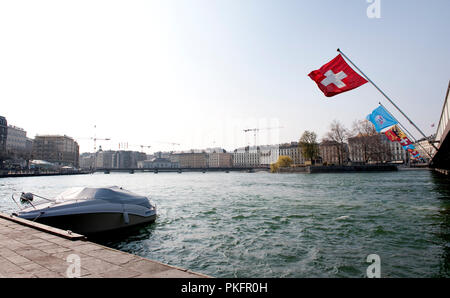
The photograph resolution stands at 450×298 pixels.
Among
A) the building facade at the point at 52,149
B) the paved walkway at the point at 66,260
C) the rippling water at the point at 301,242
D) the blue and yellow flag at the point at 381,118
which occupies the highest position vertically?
the building facade at the point at 52,149

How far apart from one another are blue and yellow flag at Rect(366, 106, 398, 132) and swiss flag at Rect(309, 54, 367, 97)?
379 inches

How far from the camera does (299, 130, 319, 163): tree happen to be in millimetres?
94625

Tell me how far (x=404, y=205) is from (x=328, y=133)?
80.5 meters

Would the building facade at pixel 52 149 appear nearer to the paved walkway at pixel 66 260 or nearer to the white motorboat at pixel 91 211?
the white motorboat at pixel 91 211

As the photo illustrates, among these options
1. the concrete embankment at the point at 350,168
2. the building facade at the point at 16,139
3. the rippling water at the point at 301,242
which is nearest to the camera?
the rippling water at the point at 301,242

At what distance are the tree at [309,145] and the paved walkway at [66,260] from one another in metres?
93.7

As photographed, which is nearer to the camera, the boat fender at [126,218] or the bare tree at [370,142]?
the boat fender at [126,218]

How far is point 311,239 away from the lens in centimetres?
937

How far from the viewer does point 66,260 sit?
16.0 feet

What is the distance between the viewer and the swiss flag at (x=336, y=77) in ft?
35.8

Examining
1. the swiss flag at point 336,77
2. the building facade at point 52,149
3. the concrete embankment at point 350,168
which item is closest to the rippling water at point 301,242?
the swiss flag at point 336,77

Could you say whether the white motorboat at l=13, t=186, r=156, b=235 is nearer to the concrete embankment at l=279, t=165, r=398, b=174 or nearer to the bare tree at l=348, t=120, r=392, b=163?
the concrete embankment at l=279, t=165, r=398, b=174
